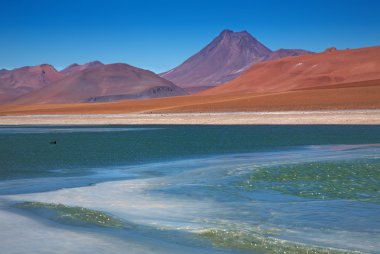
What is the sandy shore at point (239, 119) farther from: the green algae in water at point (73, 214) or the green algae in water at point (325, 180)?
the green algae in water at point (73, 214)

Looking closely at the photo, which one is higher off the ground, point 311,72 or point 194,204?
point 311,72

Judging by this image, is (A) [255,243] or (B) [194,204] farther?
(B) [194,204]

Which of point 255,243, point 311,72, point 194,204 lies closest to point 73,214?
point 194,204

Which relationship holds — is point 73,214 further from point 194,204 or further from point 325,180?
point 325,180

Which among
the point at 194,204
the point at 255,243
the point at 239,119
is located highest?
the point at 239,119

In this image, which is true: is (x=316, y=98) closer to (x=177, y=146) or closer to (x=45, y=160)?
(x=177, y=146)

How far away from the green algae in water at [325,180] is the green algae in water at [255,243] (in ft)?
11.6

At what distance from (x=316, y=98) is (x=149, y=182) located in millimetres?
57769

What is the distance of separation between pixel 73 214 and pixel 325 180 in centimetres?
643

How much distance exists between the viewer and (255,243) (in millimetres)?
8539

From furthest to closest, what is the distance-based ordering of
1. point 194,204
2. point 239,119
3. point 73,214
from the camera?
point 239,119
point 194,204
point 73,214

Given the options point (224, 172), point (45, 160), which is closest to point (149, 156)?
point (45, 160)

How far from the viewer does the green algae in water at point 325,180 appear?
12.5 meters

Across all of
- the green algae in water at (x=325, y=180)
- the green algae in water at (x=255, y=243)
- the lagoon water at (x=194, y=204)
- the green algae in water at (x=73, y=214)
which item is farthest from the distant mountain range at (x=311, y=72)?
the green algae in water at (x=255, y=243)
